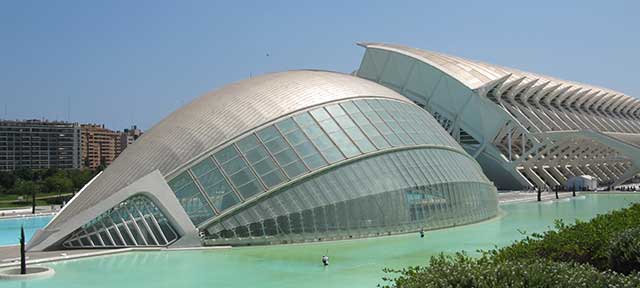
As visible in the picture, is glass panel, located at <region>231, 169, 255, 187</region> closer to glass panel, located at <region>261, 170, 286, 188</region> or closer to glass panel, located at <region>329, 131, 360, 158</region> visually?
glass panel, located at <region>261, 170, 286, 188</region>

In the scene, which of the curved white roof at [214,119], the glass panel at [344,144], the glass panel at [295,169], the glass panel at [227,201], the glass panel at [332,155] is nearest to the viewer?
the glass panel at [227,201]

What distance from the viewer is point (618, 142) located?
65562 millimetres

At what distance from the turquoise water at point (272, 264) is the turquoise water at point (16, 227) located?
11026 mm

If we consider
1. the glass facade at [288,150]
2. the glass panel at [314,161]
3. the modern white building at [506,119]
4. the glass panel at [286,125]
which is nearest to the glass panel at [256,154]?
the glass facade at [288,150]

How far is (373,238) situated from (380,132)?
17.9 ft

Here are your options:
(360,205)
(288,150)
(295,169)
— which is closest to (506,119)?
(360,205)

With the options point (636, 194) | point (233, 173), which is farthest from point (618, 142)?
point (233, 173)

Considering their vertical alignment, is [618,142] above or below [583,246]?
above

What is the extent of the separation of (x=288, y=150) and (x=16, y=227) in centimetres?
1976

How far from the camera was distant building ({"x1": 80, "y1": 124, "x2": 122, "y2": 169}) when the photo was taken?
589 feet

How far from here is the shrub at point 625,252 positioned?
40.4 feet

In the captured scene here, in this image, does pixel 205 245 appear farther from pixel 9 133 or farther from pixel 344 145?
pixel 9 133

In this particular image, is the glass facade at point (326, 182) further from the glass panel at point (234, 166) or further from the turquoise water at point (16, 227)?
the turquoise water at point (16, 227)

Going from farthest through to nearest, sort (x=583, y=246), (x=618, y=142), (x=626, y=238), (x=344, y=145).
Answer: (x=618, y=142) < (x=344, y=145) < (x=583, y=246) < (x=626, y=238)
